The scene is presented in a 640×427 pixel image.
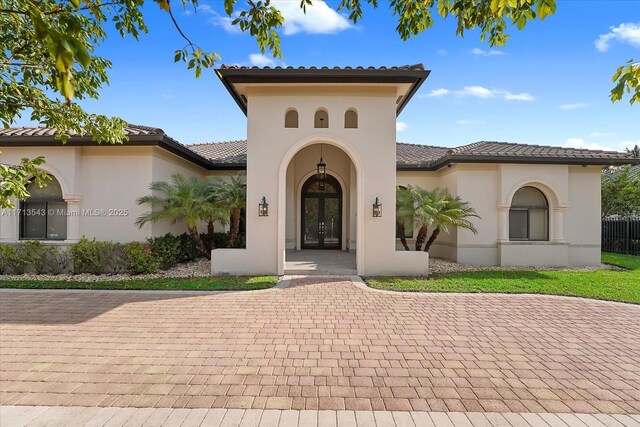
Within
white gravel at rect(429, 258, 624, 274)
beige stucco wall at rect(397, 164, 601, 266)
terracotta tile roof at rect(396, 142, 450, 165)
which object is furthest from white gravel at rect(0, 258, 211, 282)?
beige stucco wall at rect(397, 164, 601, 266)

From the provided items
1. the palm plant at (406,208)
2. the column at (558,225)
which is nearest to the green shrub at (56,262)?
the palm plant at (406,208)

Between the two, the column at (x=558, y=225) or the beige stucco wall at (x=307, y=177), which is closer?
the column at (x=558, y=225)

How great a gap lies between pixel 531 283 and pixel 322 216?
969 cm

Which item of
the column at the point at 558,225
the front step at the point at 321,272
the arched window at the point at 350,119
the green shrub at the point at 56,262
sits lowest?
the front step at the point at 321,272

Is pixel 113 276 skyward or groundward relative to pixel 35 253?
groundward

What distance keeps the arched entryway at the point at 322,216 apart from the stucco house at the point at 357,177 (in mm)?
5009

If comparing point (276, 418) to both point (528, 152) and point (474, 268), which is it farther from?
point (528, 152)

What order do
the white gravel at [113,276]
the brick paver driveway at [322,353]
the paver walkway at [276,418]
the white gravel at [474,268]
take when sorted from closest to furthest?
the paver walkway at [276,418], the brick paver driveway at [322,353], the white gravel at [113,276], the white gravel at [474,268]

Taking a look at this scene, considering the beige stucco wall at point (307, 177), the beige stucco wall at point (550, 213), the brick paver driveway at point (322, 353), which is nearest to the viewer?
the brick paver driveway at point (322, 353)

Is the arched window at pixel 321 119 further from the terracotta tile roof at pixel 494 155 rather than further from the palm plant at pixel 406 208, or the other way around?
the terracotta tile roof at pixel 494 155

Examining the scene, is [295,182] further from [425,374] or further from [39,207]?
[425,374]

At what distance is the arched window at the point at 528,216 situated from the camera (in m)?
13.4

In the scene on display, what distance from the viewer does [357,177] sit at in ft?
35.3

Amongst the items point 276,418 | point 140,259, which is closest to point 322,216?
point 140,259
